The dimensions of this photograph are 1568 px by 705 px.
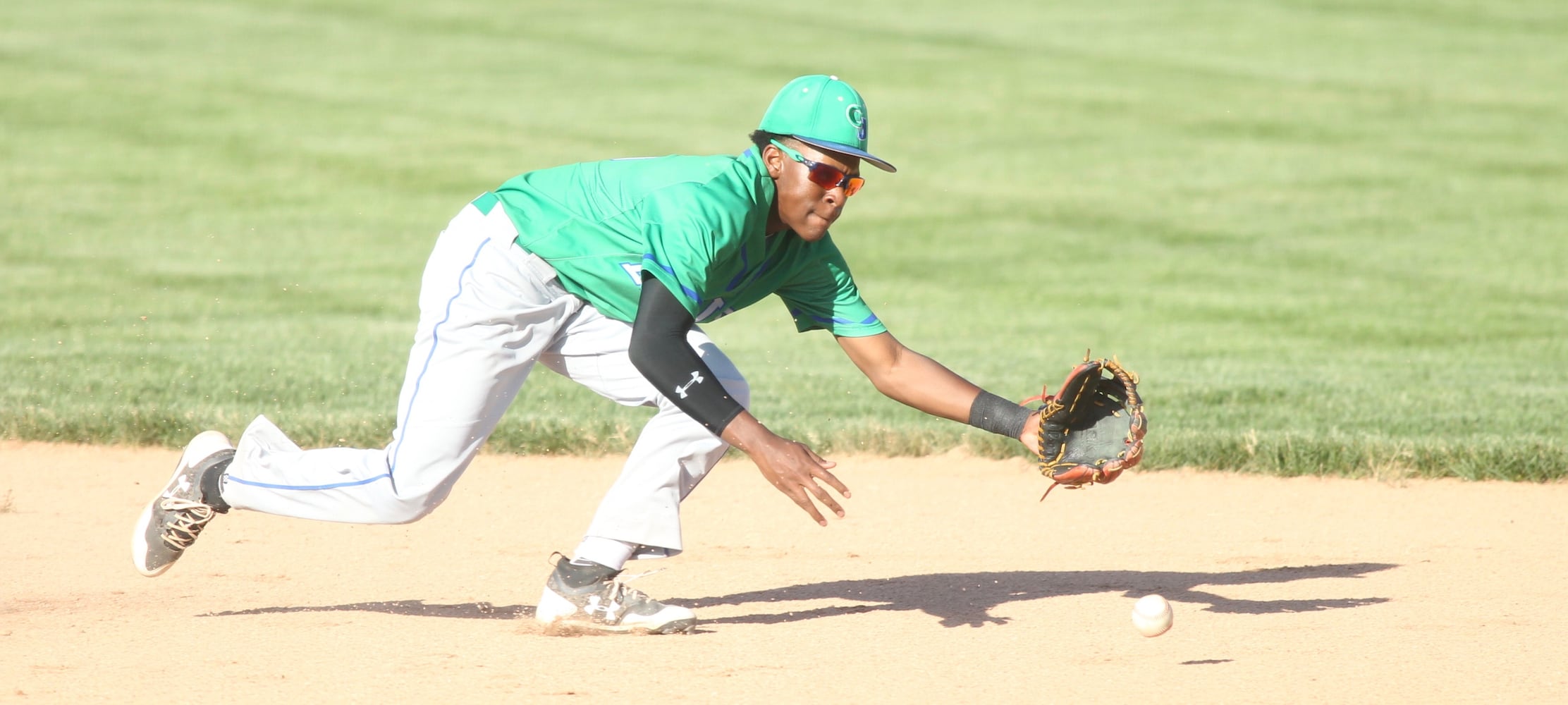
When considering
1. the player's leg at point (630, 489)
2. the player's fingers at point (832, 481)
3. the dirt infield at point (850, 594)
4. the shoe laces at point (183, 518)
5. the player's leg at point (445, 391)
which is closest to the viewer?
the player's fingers at point (832, 481)

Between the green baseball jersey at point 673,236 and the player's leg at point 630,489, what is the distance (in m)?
0.17

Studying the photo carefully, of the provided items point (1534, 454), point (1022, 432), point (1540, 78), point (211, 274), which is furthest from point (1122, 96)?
point (1022, 432)

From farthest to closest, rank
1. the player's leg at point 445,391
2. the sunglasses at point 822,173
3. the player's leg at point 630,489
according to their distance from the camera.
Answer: the player's leg at point 630,489 < the player's leg at point 445,391 < the sunglasses at point 822,173

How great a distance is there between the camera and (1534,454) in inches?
290

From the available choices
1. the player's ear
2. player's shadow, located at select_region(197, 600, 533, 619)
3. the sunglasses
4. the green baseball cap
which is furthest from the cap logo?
player's shadow, located at select_region(197, 600, 533, 619)

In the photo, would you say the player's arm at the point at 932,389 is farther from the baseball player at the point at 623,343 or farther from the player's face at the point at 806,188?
the player's face at the point at 806,188

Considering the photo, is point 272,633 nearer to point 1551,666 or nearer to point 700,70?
point 1551,666

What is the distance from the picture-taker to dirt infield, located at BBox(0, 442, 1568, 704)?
4.42m

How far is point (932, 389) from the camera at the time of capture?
525cm

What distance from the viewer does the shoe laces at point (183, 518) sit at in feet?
16.8

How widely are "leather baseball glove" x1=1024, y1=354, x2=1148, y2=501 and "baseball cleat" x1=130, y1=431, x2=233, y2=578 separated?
8.44 ft

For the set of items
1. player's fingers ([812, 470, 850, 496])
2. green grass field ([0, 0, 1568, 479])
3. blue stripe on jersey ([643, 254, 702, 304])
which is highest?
blue stripe on jersey ([643, 254, 702, 304])

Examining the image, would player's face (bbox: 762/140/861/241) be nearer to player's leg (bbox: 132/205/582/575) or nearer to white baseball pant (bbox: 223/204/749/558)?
white baseball pant (bbox: 223/204/749/558)

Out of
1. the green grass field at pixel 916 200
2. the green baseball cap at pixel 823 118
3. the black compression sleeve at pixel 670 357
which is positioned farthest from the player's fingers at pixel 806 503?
the green grass field at pixel 916 200
